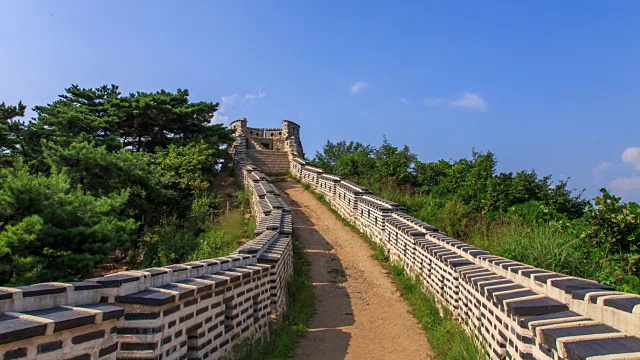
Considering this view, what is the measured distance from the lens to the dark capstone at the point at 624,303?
3012mm

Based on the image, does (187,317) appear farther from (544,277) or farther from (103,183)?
(103,183)

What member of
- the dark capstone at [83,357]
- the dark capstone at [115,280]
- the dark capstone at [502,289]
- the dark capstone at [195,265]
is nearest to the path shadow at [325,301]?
the dark capstone at [195,265]

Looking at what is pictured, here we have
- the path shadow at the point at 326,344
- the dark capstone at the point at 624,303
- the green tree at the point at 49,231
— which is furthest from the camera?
the green tree at the point at 49,231

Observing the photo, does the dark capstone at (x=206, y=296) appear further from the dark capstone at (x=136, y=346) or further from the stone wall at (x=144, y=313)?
the dark capstone at (x=136, y=346)

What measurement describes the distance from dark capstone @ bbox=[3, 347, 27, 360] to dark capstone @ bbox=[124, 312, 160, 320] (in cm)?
104

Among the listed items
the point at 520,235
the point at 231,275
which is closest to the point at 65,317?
the point at 231,275

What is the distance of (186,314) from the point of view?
13.9 ft

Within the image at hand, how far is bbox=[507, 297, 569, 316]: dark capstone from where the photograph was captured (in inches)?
150

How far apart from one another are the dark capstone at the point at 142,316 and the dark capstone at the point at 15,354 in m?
1.04

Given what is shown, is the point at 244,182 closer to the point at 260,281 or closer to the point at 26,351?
the point at 260,281

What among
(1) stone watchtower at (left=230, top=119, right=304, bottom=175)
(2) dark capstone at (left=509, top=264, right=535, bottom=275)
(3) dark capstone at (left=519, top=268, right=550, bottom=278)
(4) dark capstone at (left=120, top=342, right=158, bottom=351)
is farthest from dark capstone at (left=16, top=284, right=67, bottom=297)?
(1) stone watchtower at (left=230, top=119, right=304, bottom=175)

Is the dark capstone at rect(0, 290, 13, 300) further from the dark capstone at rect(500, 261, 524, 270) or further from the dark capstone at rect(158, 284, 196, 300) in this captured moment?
the dark capstone at rect(500, 261, 524, 270)

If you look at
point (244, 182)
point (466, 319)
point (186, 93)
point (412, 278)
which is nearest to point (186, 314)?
point (466, 319)

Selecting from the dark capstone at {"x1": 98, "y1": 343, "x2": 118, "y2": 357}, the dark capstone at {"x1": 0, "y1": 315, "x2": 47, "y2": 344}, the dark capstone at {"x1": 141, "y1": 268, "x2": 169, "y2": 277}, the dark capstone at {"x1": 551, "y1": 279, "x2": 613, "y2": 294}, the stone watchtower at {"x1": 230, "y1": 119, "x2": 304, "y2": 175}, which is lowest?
the dark capstone at {"x1": 98, "y1": 343, "x2": 118, "y2": 357}
